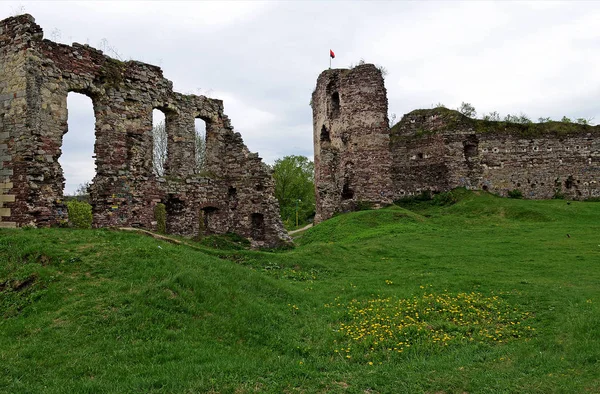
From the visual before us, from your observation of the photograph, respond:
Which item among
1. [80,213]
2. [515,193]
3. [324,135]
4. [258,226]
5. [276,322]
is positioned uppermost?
[324,135]

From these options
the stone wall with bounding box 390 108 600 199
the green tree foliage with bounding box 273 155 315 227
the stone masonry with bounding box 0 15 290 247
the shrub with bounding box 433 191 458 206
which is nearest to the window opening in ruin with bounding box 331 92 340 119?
the stone wall with bounding box 390 108 600 199

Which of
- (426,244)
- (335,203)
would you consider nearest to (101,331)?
(426,244)

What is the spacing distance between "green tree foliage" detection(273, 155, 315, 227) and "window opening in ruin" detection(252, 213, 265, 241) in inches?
1178

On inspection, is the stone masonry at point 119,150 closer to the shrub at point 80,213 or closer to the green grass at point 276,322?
the green grass at point 276,322

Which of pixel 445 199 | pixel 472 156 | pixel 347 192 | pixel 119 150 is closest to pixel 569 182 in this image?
pixel 472 156

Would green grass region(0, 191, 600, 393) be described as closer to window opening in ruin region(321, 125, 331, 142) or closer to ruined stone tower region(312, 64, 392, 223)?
ruined stone tower region(312, 64, 392, 223)

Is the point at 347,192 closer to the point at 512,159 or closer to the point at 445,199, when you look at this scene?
the point at 445,199

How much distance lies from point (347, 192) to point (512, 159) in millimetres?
11376

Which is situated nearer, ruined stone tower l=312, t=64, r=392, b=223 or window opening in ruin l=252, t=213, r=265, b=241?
window opening in ruin l=252, t=213, r=265, b=241

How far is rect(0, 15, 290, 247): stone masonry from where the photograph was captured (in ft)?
44.1

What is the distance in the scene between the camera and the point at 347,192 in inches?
1119

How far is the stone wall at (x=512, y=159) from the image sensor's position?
29656 millimetres

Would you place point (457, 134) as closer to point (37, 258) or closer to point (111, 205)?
point (111, 205)

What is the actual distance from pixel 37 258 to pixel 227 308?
4.38m
